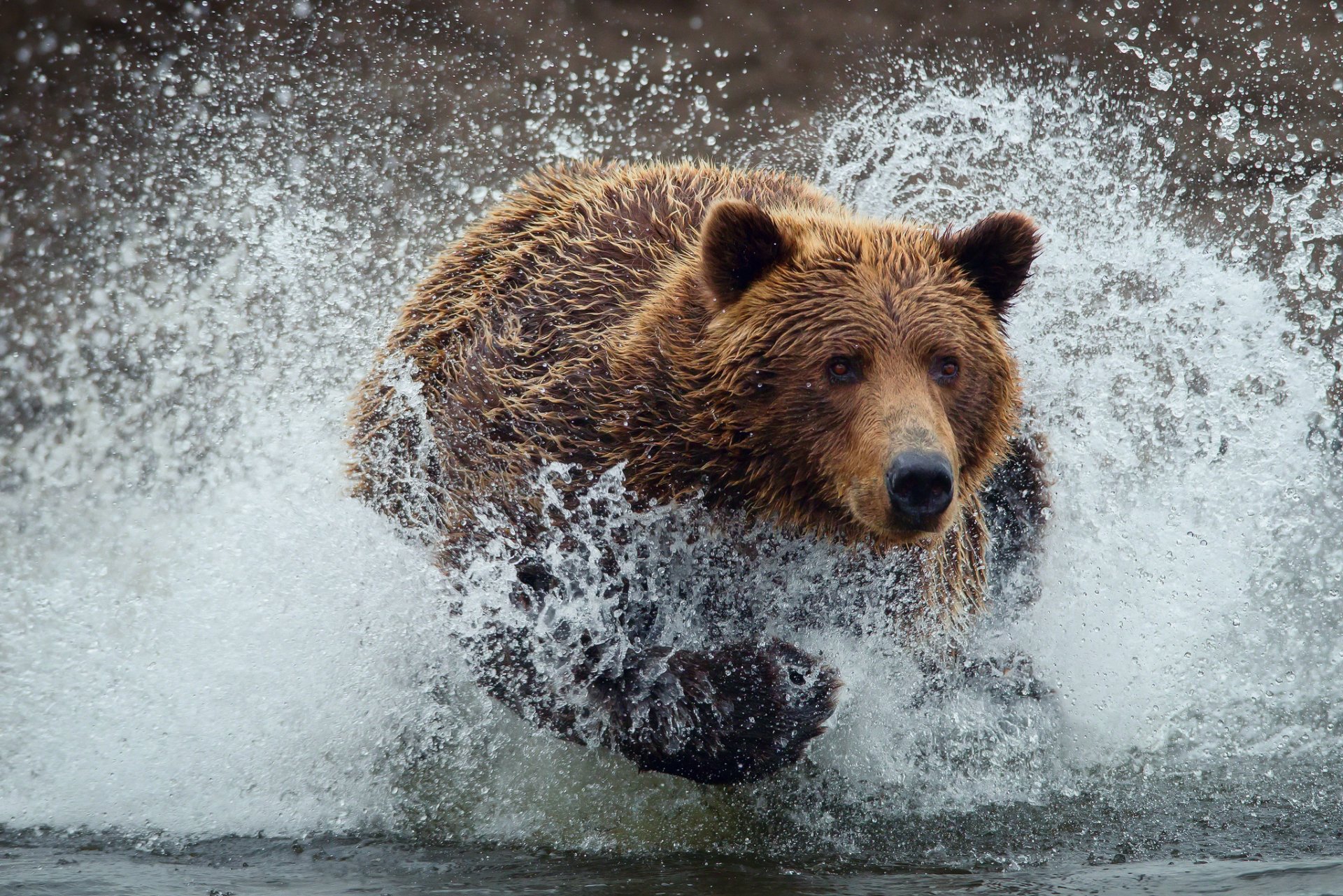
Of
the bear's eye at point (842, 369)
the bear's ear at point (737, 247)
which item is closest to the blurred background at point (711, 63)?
the bear's ear at point (737, 247)

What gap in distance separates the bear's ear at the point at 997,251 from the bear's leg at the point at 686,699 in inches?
54.9

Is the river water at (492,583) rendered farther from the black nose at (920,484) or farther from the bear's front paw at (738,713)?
the black nose at (920,484)

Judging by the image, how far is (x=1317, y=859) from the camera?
351 centimetres

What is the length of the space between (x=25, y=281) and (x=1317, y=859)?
9.27 m

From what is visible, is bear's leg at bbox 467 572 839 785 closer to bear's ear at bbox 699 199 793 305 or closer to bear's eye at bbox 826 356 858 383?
bear's eye at bbox 826 356 858 383

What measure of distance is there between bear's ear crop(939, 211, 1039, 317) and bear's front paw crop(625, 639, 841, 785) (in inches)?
55.0

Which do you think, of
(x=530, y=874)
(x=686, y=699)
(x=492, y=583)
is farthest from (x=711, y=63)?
(x=530, y=874)

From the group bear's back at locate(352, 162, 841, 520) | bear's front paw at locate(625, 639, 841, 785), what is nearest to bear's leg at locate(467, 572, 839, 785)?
bear's front paw at locate(625, 639, 841, 785)

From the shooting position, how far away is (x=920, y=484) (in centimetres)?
348

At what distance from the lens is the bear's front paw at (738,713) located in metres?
3.96

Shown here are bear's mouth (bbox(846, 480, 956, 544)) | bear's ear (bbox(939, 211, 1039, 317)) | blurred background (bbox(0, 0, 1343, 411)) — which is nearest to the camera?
bear's mouth (bbox(846, 480, 956, 544))

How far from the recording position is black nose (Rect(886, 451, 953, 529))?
345 centimetres

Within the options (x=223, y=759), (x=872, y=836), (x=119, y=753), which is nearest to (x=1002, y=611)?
(x=872, y=836)

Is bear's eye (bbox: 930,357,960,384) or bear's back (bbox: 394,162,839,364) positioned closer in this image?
bear's eye (bbox: 930,357,960,384)
